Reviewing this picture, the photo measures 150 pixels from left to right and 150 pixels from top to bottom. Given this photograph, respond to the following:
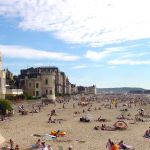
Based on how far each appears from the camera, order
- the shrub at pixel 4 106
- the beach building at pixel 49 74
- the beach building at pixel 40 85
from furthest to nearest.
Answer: the beach building at pixel 49 74 → the beach building at pixel 40 85 → the shrub at pixel 4 106

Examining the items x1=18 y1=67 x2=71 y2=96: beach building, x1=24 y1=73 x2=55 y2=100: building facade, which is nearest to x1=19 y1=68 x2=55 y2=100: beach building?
x1=24 y1=73 x2=55 y2=100: building facade

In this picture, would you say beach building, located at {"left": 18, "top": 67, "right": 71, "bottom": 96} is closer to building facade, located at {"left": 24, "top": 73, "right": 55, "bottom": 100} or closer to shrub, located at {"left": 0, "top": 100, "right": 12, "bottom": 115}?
building facade, located at {"left": 24, "top": 73, "right": 55, "bottom": 100}

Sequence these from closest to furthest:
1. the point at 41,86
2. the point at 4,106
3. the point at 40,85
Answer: the point at 4,106, the point at 40,85, the point at 41,86

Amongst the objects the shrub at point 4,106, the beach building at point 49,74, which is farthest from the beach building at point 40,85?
the shrub at point 4,106

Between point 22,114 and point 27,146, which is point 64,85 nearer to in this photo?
point 22,114

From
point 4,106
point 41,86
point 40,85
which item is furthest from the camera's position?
point 41,86

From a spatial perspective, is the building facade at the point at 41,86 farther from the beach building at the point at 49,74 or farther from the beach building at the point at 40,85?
the beach building at the point at 49,74

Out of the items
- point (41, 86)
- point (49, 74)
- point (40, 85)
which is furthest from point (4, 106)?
point (49, 74)

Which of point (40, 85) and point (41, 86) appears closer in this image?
point (40, 85)

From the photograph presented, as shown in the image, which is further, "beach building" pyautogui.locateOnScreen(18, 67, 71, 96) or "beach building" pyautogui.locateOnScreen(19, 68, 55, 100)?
"beach building" pyautogui.locateOnScreen(18, 67, 71, 96)

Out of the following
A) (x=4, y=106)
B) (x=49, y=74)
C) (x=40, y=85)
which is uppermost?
(x=49, y=74)

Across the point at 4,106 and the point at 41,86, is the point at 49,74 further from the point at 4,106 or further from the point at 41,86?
the point at 4,106

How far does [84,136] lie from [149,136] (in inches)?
204

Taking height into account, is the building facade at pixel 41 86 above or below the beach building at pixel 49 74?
below
